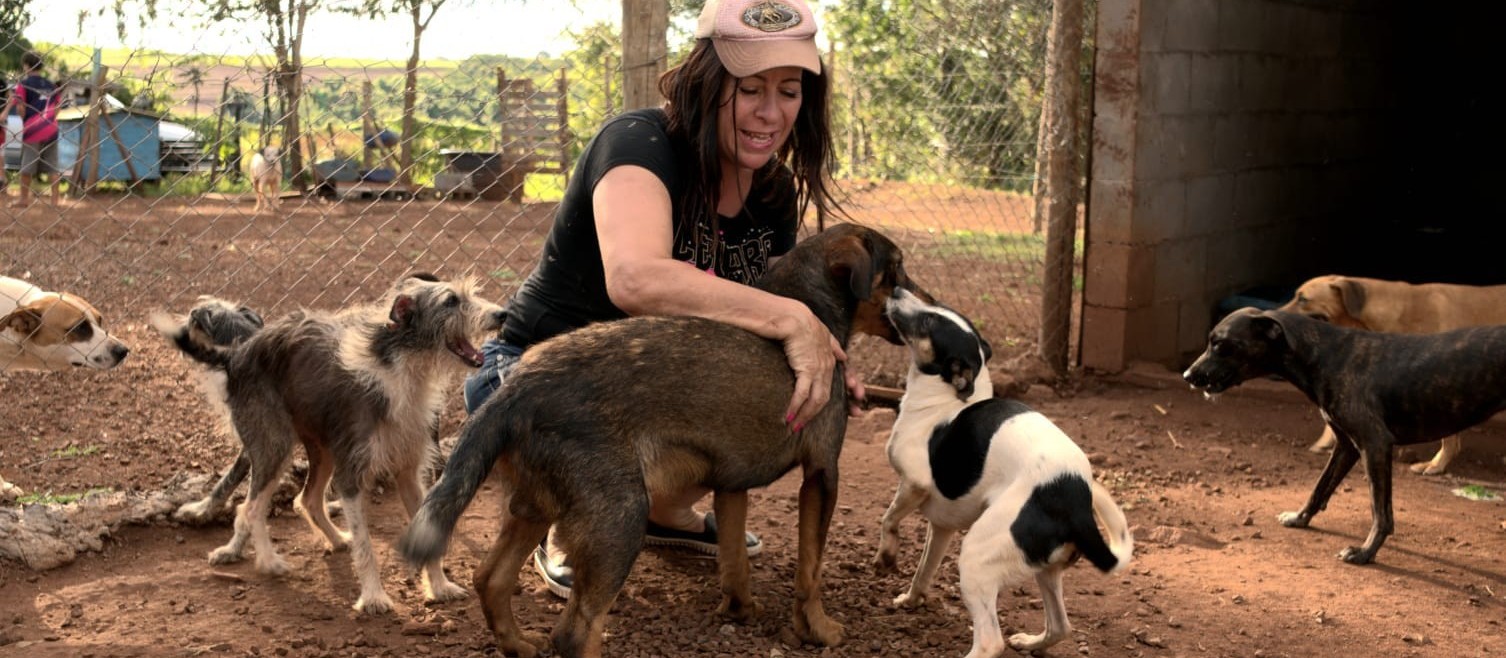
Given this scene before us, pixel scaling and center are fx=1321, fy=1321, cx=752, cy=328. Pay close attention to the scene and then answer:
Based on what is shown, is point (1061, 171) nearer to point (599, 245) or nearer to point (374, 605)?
point (599, 245)

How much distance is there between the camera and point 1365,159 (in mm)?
10414

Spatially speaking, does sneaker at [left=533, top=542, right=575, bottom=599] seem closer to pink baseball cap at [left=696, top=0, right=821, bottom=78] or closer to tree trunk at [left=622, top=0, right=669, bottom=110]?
pink baseball cap at [left=696, top=0, right=821, bottom=78]

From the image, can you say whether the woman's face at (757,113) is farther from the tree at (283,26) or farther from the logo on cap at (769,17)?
the tree at (283,26)

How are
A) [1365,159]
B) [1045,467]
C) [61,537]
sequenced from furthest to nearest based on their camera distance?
[1365,159]
[61,537]
[1045,467]

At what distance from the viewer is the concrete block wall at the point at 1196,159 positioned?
7.41m

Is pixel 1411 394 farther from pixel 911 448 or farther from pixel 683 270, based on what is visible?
pixel 683 270

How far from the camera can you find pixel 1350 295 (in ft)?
23.2

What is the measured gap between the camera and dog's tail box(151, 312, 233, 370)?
4.59 metres

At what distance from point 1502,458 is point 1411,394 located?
1.73 meters

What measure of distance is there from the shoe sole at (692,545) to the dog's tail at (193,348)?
1616 mm

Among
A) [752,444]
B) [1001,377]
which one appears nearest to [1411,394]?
[1001,377]

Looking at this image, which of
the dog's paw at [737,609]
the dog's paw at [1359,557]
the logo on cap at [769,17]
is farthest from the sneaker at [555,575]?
the dog's paw at [1359,557]

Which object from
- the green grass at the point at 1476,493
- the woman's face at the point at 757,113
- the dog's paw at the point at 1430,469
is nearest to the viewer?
the woman's face at the point at 757,113

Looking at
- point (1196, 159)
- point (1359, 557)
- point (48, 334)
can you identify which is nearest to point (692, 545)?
point (1359, 557)
